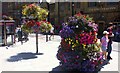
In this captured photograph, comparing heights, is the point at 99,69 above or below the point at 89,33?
below

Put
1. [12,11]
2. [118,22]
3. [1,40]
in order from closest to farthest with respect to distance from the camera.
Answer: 1. [1,40]
2. [118,22]
3. [12,11]

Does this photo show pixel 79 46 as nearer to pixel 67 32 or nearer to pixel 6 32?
pixel 67 32

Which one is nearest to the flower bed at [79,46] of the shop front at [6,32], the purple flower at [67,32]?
the purple flower at [67,32]

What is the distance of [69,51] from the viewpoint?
33.0 feet

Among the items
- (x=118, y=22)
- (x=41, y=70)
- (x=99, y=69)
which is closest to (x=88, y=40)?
(x=99, y=69)

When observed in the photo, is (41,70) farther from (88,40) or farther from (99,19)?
(99,19)

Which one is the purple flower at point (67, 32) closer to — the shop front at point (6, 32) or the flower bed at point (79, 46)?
the flower bed at point (79, 46)

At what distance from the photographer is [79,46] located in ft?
32.7

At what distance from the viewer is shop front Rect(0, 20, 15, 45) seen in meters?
21.3

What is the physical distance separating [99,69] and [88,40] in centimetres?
131

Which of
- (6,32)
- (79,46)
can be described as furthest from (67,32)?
(6,32)

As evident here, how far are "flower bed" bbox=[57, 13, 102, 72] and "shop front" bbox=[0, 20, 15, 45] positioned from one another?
11864 millimetres

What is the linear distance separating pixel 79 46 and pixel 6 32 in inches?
509

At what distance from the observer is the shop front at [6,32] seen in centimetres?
2127
